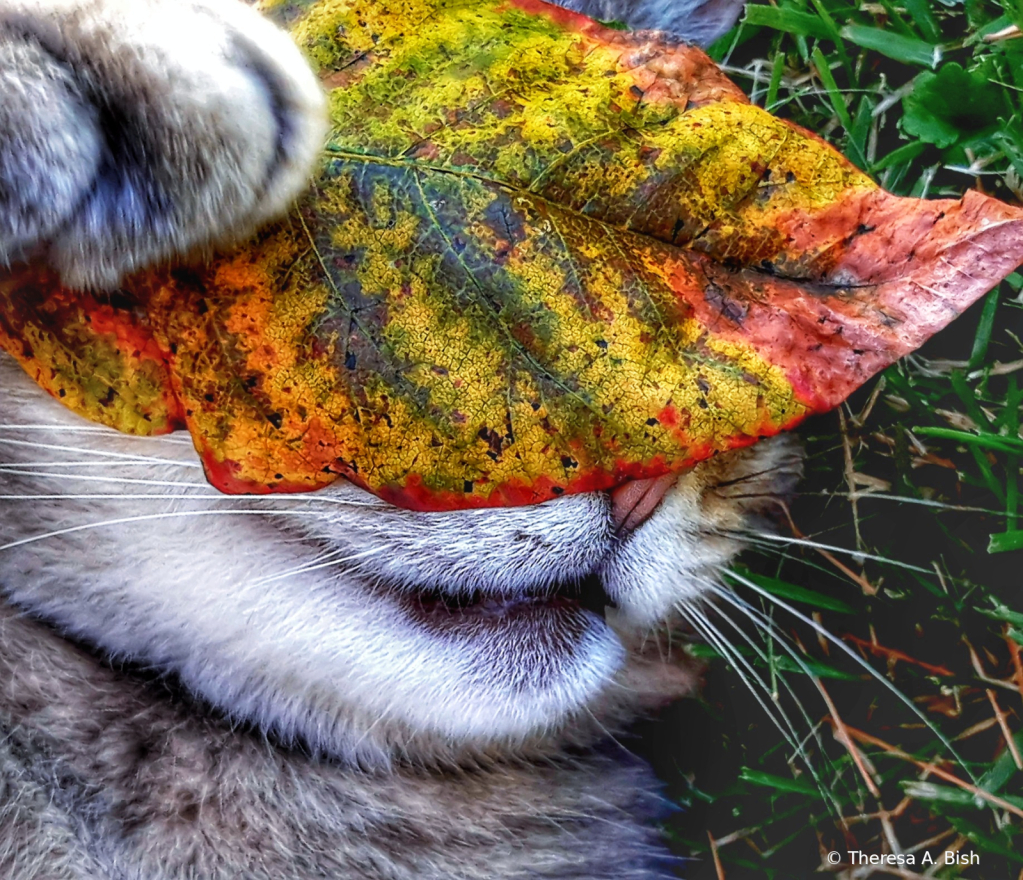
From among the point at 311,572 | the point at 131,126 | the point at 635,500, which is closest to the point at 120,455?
the point at 311,572

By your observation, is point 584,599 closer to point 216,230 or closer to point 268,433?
point 268,433

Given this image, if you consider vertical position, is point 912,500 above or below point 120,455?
below

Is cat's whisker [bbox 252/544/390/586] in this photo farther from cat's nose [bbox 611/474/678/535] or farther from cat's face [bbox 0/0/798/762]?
cat's nose [bbox 611/474/678/535]

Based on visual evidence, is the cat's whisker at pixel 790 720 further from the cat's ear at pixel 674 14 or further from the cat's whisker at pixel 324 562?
the cat's ear at pixel 674 14

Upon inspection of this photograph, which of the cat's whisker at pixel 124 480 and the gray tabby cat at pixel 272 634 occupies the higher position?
the cat's whisker at pixel 124 480

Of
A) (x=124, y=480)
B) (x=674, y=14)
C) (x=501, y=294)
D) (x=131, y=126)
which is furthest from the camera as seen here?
(x=674, y=14)

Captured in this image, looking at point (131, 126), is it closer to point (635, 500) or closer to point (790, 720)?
point (635, 500)

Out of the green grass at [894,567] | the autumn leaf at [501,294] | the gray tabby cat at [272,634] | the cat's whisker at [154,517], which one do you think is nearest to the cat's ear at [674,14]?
the green grass at [894,567]
